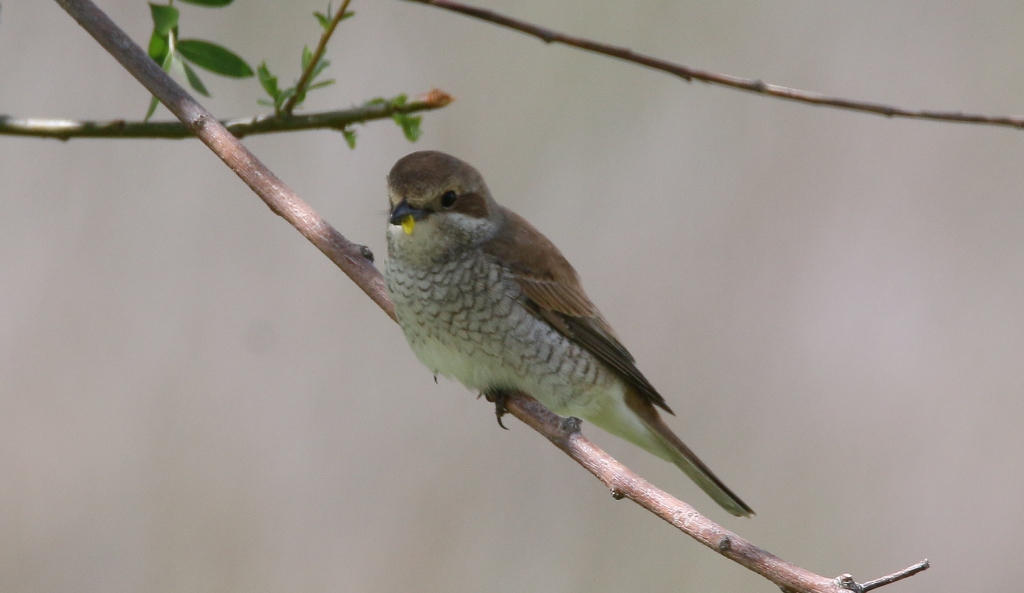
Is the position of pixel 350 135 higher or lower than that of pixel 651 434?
higher

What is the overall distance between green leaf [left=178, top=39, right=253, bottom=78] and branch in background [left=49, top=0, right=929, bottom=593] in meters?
0.11

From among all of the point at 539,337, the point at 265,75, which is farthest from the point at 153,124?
the point at 539,337

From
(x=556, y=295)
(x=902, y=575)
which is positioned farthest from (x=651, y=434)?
(x=902, y=575)

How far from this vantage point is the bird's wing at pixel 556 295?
3172 millimetres

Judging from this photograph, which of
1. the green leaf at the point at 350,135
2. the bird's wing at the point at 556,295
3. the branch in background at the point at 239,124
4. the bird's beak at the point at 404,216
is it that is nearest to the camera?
the branch in background at the point at 239,124

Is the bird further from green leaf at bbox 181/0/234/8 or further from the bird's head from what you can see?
green leaf at bbox 181/0/234/8

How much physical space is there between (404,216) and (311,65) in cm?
72

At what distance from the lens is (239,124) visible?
2305 millimetres

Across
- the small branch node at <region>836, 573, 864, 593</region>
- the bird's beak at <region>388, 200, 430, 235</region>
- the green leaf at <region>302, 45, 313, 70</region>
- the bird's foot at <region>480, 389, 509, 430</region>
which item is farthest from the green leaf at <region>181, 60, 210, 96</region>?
the small branch node at <region>836, 573, 864, 593</region>

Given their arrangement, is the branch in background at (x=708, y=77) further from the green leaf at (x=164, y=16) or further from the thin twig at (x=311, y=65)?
the green leaf at (x=164, y=16)

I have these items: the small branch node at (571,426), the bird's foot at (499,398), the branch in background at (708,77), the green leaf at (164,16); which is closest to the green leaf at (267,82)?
the green leaf at (164,16)

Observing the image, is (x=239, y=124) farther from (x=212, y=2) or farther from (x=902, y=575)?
(x=902, y=575)

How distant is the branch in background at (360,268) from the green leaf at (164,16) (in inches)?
4.4

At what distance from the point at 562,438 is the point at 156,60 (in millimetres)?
1291
